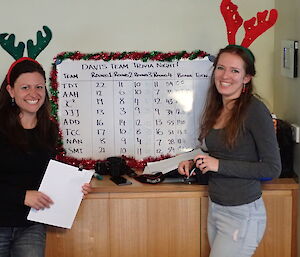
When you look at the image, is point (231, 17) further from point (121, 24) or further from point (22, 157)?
point (22, 157)

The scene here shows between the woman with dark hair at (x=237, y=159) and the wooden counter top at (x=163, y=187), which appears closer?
the woman with dark hair at (x=237, y=159)

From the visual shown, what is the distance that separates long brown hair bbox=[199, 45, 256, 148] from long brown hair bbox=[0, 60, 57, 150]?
2.20 feet

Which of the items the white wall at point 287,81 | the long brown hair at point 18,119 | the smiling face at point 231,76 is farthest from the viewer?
the white wall at point 287,81

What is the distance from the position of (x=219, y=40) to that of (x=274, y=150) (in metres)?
0.95

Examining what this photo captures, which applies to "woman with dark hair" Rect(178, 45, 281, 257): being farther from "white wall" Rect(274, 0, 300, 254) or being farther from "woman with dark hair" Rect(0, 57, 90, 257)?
"woman with dark hair" Rect(0, 57, 90, 257)

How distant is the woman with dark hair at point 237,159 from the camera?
194 cm

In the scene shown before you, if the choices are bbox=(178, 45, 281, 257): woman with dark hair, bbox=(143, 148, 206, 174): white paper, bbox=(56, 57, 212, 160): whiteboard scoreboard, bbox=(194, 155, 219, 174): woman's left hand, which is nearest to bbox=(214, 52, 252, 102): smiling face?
bbox=(178, 45, 281, 257): woman with dark hair

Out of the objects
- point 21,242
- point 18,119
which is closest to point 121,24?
point 18,119

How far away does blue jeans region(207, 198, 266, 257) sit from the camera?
197cm

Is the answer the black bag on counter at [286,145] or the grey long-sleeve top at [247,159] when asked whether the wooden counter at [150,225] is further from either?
the grey long-sleeve top at [247,159]

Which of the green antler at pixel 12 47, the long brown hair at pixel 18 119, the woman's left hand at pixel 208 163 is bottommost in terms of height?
the woman's left hand at pixel 208 163

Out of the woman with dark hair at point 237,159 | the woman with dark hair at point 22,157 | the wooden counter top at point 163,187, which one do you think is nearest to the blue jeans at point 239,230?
the woman with dark hair at point 237,159

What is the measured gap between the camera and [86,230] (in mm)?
2432

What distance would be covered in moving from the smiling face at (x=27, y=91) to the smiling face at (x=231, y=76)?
2.51 feet
